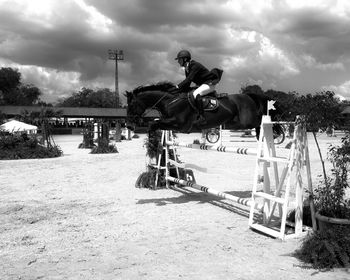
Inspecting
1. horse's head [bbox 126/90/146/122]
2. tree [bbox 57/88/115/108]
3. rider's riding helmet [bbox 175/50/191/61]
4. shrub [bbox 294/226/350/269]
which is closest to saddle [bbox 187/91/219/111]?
rider's riding helmet [bbox 175/50/191/61]

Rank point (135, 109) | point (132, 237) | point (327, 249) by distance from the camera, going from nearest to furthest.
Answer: point (327, 249) < point (132, 237) < point (135, 109)

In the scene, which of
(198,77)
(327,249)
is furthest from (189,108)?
(327,249)

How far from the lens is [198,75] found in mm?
6645

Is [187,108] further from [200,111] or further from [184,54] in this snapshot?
[184,54]

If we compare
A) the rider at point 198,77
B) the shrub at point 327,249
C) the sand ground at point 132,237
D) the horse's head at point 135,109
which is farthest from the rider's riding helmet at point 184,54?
the shrub at point 327,249

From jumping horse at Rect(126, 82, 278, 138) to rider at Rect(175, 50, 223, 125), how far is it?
101mm

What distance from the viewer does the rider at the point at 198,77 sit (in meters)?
6.55

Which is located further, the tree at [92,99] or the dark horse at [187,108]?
the tree at [92,99]

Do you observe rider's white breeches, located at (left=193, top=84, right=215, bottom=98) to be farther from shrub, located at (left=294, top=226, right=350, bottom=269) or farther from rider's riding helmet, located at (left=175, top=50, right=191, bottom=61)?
shrub, located at (left=294, top=226, right=350, bottom=269)

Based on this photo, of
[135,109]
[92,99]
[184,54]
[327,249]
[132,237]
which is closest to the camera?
[327,249]

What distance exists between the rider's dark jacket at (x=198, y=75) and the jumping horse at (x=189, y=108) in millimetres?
223

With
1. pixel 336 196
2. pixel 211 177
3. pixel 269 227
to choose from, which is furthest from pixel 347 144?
pixel 211 177

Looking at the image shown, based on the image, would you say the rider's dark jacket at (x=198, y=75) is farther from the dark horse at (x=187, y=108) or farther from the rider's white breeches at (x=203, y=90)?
the dark horse at (x=187, y=108)

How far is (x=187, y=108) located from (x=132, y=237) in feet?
8.57
